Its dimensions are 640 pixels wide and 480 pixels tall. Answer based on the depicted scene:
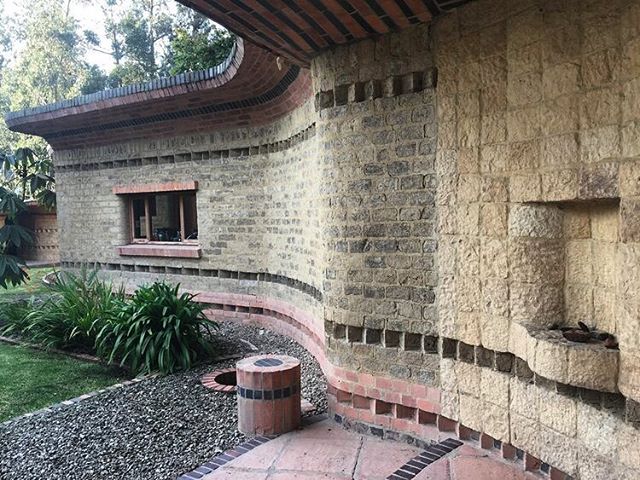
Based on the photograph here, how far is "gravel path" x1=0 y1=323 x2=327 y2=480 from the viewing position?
386 centimetres

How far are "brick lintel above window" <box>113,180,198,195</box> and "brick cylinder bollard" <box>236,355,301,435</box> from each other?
5.00 metres

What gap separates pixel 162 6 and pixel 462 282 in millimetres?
28955

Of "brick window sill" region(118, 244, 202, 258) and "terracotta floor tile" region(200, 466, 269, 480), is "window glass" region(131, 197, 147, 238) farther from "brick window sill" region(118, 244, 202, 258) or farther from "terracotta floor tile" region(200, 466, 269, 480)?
"terracotta floor tile" region(200, 466, 269, 480)

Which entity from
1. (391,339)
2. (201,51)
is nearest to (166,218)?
(201,51)

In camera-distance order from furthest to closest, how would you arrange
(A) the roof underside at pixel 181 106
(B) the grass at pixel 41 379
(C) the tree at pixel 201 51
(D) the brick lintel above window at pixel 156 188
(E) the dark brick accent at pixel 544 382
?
(C) the tree at pixel 201 51 → (D) the brick lintel above window at pixel 156 188 → (A) the roof underside at pixel 181 106 → (B) the grass at pixel 41 379 → (E) the dark brick accent at pixel 544 382

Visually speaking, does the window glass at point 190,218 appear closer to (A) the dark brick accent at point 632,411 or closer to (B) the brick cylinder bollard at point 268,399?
(B) the brick cylinder bollard at point 268,399

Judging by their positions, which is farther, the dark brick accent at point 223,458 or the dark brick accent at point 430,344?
the dark brick accent at point 430,344

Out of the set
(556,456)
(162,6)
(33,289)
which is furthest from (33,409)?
(162,6)

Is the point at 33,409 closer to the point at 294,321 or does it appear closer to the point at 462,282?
the point at 294,321

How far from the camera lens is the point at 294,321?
708 cm

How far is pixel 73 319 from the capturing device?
750 centimetres

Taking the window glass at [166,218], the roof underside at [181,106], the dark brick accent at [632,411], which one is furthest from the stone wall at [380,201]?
the window glass at [166,218]

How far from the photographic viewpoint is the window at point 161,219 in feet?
29.7

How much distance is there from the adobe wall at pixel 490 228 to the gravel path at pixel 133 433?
1107 mm
